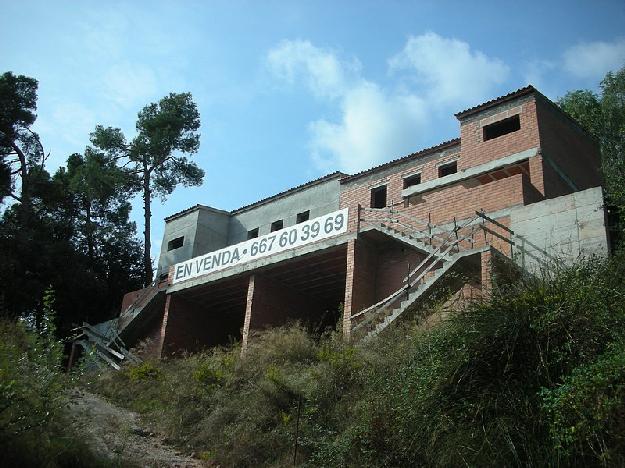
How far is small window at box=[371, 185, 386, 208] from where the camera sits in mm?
25731

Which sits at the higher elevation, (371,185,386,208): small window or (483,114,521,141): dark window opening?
(483,114,521,141): dark window opening

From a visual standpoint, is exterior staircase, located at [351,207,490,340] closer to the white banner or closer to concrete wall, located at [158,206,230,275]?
the white banner

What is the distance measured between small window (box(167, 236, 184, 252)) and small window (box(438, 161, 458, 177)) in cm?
1318

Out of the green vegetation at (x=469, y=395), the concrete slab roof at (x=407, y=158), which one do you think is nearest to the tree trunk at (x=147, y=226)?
the concrete slab roof at (x=407, y=158)

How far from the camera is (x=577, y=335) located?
32.7 ft

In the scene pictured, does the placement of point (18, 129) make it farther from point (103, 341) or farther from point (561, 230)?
point (561, 230)

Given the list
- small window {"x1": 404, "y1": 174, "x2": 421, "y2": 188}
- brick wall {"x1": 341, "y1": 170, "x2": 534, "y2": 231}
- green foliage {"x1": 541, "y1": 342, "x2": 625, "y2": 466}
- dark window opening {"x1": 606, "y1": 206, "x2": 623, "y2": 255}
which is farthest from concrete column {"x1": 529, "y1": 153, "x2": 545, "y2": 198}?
green foliage {"x1": 541, "y1": 342, "x2": 625, "y2": 466}

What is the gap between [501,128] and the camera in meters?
23.0

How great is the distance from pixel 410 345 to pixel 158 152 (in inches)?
998

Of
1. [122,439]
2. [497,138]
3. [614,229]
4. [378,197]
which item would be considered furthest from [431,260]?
[122,439]

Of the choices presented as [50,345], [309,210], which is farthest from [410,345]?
[309,210]

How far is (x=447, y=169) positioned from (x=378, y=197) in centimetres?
312

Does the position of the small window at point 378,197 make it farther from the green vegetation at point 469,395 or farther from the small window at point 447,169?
the green vegetation at point 469,395

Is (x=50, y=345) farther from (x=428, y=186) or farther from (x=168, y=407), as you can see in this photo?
(x=428, y=186)
